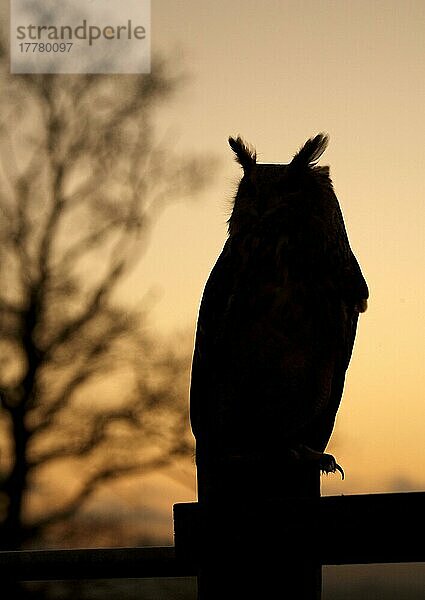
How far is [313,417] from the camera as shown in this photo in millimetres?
2199

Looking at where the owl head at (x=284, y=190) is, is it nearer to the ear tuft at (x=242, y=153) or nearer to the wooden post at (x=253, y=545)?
the ear tuft at (x=242, y=153)

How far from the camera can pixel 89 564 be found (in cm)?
141

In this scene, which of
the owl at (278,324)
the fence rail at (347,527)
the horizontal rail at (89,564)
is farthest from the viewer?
the owl at (278,324)

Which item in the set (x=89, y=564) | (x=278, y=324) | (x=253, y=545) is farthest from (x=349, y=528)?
(x=278, y=324)

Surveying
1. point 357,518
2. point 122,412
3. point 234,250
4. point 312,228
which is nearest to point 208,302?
point 234,250

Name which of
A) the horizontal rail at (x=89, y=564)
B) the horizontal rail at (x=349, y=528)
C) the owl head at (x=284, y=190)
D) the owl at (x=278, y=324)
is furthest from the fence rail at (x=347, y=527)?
the owl head at (x=284, y=190)

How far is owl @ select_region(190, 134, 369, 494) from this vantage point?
84.9 inches

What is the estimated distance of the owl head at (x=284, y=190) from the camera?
2256 mm

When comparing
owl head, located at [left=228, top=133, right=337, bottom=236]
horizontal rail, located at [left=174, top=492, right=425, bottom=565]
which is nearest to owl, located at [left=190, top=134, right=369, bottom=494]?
owl head, located at [left=228, top=133, right=337, bottom=236]

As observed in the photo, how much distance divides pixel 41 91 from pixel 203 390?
11.8 feet

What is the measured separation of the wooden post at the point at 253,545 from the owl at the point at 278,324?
0.90m

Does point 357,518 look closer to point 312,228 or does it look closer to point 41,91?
point 312,228

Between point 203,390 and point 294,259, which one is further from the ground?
point 294,259

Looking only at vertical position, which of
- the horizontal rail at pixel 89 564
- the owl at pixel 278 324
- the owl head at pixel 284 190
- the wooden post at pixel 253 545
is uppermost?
the owl head at pixel 284 190
